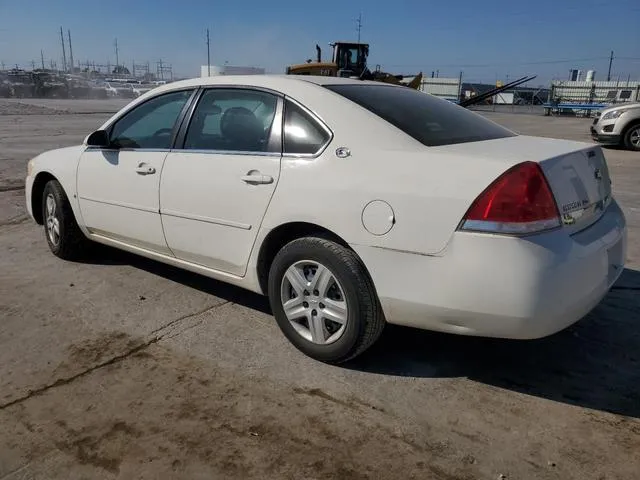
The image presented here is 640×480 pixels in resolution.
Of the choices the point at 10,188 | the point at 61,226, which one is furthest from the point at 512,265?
the point at 10,188

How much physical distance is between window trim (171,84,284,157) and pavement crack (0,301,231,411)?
1.09 metres

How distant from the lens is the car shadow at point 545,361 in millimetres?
2836

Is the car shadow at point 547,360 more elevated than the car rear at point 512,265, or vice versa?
the car rear at point 512,265

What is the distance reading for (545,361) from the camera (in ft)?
10.3

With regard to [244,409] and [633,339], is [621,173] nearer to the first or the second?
[633,339]

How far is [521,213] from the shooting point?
2412 mm

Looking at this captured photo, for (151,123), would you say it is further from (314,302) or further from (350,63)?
(350,63)

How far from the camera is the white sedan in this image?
2455 millimetres

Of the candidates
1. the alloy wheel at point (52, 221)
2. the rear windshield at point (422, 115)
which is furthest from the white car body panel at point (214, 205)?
the alloy wheel at point (52, 221)

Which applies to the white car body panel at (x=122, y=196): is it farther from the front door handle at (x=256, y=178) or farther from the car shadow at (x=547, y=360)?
the car shadow at (x=547, y=360)

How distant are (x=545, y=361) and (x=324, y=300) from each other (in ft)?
4.27

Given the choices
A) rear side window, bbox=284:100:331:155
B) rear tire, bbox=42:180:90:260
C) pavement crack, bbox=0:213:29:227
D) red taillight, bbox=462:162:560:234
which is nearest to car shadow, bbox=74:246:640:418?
red taillight, bbox=462:162:560:234

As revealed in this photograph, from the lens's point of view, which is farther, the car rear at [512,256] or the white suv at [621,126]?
the white suv at [621,126]

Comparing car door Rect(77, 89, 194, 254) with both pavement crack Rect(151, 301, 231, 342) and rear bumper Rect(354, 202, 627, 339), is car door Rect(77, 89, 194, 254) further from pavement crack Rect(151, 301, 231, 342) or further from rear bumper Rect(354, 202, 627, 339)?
rear bumper Rect(354, 202, 627, 339)
